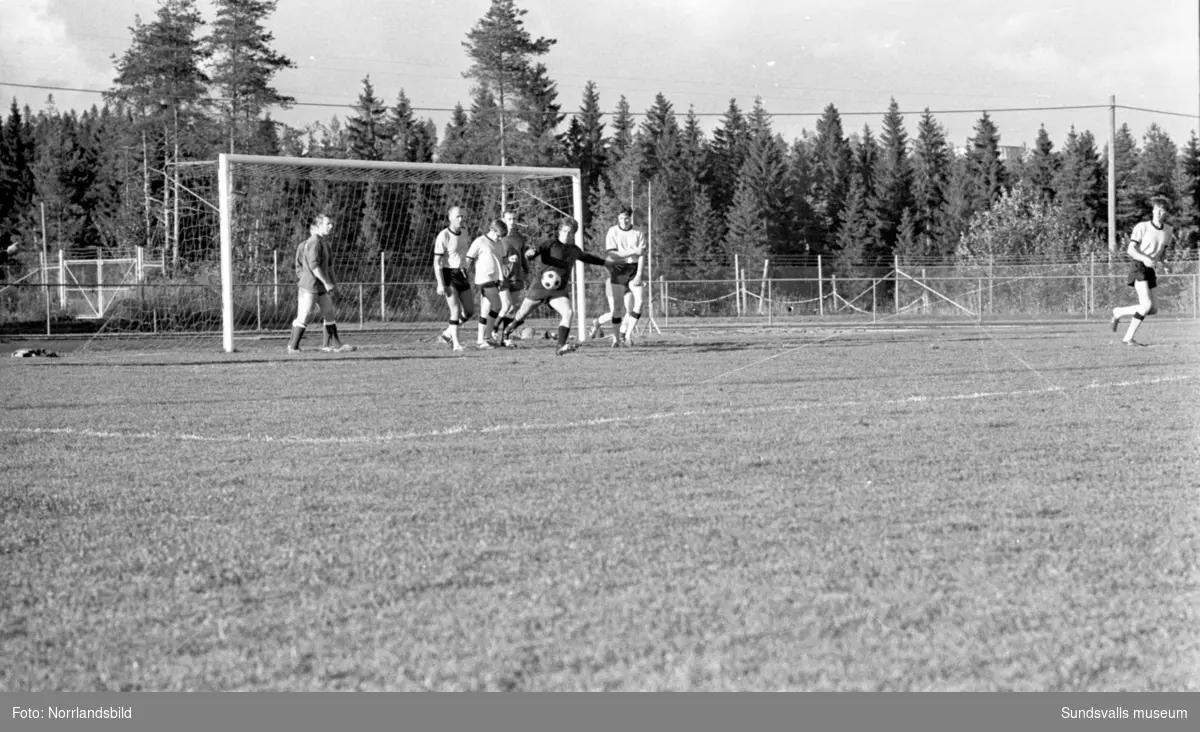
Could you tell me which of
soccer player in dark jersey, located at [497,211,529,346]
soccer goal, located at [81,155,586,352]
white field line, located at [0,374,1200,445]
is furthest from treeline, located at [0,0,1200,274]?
white field line, located at [0,374,1200,445]

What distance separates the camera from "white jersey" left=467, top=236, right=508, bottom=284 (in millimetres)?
19703

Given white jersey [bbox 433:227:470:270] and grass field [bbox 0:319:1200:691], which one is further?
white jersey [bbox 433:227:470:270]

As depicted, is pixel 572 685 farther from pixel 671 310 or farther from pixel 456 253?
pixel 671 310

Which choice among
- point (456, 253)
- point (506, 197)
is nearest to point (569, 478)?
point (456, 253)

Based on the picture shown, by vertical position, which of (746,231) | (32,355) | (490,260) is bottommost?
(32,355)

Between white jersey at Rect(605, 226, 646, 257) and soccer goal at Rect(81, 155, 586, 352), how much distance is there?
1.44 meters

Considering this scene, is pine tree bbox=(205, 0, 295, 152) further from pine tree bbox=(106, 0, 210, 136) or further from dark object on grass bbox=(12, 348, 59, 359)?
dark object on grass bbox=(12, 348, 59, 359)

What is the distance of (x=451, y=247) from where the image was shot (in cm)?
2009

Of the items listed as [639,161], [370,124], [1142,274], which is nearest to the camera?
[1142,274]

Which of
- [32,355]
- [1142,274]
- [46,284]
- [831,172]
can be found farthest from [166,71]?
[831,172]

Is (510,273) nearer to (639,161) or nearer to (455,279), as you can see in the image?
(455,279)

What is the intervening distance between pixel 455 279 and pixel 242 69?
1288 inches

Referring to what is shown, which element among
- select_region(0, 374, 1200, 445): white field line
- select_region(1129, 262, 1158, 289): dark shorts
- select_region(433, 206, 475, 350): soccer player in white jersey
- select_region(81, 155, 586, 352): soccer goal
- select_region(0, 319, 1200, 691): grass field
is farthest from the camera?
select_region(81, 155, 586, 352): soccer goal

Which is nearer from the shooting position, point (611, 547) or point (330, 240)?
point (611, 547)
